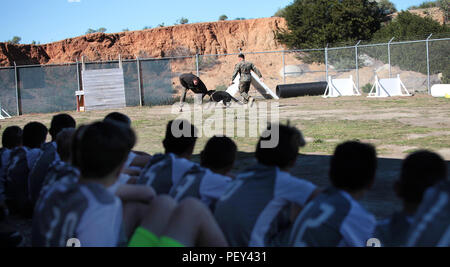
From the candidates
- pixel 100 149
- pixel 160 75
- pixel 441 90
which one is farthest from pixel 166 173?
pixel 160 75

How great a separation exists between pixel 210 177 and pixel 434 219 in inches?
59.9

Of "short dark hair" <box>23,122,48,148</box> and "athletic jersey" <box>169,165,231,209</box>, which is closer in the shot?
"athletic jersey" <box>169,165,231,209</box>

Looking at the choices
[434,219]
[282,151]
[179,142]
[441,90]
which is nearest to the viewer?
[434,219]

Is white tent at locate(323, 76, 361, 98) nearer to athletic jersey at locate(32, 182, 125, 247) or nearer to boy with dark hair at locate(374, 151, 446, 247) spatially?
boy with dark hair at locate(374, 151, 446, 247)

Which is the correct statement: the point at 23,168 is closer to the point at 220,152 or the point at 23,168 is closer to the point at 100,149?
the point at 220,152

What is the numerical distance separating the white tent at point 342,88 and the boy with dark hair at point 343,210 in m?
21.7

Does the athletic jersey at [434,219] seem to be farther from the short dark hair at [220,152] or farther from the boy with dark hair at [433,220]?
the short dark hair at [220,152]

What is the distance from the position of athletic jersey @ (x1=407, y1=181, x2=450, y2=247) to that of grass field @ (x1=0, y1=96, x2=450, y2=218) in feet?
9.15

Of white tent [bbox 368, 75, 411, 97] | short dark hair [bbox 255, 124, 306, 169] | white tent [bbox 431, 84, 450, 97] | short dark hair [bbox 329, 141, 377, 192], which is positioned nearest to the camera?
short dark hair [bbox 329, 141, 377, 192]

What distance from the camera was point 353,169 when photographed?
2.52 m

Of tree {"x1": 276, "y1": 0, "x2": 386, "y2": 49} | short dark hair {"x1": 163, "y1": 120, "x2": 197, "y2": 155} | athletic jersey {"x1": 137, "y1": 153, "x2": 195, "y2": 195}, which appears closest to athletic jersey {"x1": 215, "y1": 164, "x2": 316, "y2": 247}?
athletic jersey {"x1": 137, "y1": 153, "x2": 195, "y2": 195}

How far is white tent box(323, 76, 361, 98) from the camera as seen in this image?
941 inches
